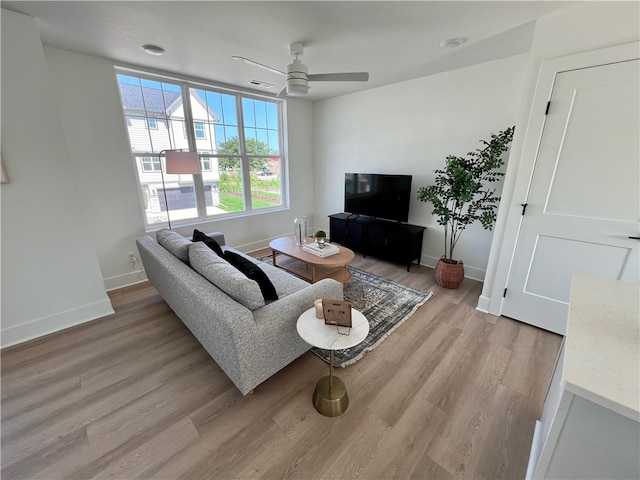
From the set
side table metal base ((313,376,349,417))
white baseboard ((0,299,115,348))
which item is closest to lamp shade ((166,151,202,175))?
white baseboard ((0,299,115,348))

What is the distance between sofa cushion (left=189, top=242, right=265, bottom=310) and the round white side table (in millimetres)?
322

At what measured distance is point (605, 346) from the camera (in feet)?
2.84

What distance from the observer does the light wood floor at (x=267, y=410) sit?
1336 mm

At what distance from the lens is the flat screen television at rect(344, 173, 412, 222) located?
3572mm

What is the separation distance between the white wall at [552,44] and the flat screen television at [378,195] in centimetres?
130

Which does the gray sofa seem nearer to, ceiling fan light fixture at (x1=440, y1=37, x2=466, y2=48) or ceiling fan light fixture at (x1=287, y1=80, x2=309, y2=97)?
ceiling fan light fixture at (x1=287, y1=80, x2=309, y2=97)

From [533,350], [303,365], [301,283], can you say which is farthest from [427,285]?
[303,365]

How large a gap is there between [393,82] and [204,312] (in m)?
3.73

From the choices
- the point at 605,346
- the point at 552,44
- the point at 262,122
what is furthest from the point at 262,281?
the point at 262,122

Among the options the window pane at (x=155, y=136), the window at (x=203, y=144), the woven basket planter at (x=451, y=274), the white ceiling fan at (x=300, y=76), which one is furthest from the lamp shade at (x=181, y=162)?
the woven basket planter at (x=451, y=274)

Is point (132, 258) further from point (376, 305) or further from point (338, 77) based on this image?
point (338, 77)

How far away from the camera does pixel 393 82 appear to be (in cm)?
358

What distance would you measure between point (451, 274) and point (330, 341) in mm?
2241

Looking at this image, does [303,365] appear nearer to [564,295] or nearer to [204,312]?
[204,312]
